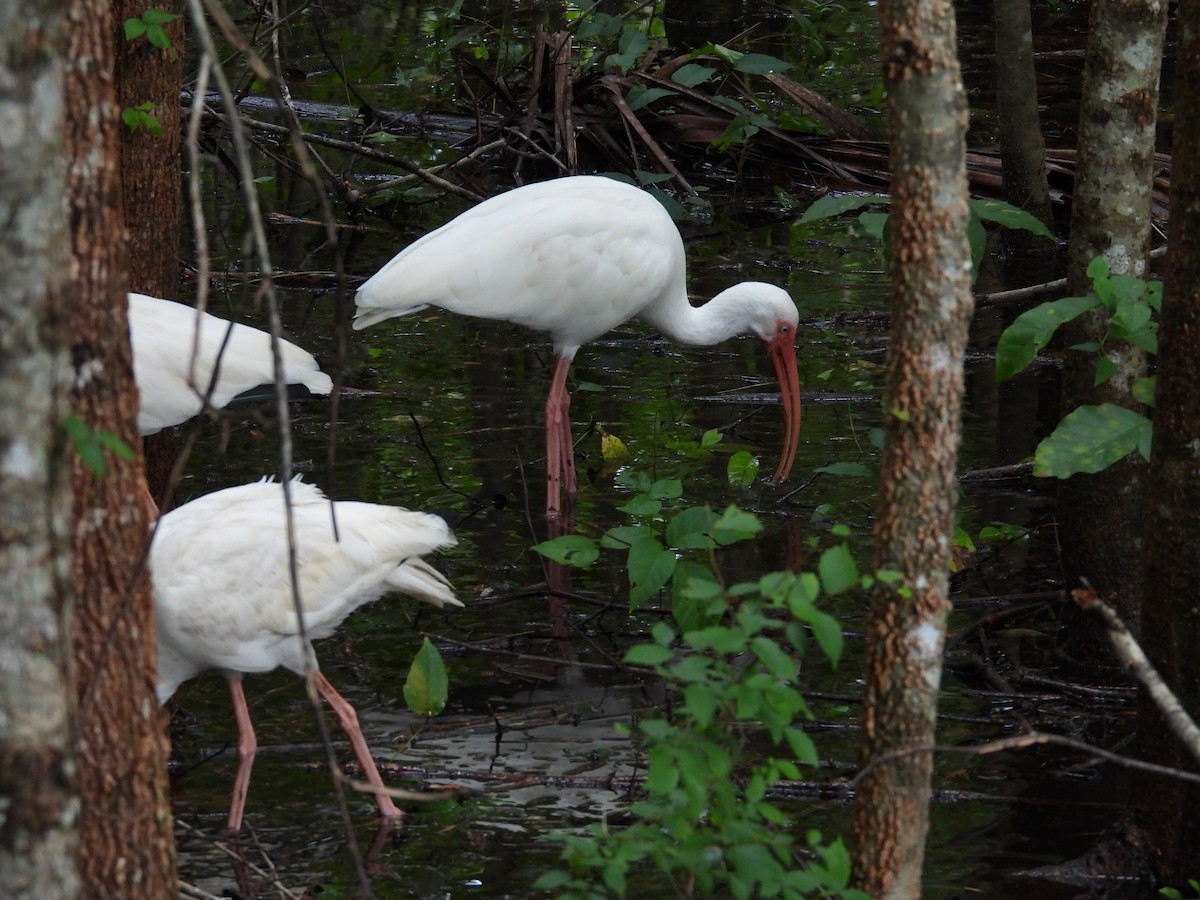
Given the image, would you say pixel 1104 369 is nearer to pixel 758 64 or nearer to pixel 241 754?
pixel 241 754

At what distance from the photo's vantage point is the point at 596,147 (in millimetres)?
10625

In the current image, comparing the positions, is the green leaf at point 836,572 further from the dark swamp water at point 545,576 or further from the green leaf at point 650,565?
the green leaf at point 650,565

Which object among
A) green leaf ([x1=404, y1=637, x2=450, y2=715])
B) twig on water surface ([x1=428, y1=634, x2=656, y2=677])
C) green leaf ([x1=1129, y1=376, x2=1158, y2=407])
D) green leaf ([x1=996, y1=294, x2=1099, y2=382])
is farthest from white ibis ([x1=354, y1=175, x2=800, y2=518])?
green leaf ([x1=1129, y1=376, x2=1158, y2=407])

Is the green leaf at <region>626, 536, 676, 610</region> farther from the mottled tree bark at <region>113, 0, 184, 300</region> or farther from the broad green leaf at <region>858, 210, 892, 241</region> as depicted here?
the mottled tree bark at <region>113, 0, 184, 300</region>

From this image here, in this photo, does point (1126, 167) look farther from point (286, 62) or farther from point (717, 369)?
point (286, 62)

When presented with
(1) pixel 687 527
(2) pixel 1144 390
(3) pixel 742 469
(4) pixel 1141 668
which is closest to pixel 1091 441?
(2) pixel 1144 390

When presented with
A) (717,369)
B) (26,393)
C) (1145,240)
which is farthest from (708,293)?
(26,393)

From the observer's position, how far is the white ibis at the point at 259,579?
4.34m

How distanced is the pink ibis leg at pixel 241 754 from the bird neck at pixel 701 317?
3446 mm

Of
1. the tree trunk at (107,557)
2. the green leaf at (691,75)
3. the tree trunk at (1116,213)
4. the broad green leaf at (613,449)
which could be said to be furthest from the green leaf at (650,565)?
the green leaf at (691,75)

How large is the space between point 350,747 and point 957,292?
102 inches

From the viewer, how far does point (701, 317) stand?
760 cm

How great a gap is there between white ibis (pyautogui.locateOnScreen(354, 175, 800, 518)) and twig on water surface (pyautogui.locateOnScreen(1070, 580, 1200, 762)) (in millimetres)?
3699

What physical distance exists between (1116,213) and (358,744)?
256 cm
